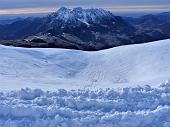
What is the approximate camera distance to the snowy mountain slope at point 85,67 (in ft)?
48.0

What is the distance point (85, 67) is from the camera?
59.9 ft

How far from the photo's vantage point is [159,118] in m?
10.5

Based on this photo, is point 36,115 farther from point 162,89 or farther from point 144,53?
point 144,53

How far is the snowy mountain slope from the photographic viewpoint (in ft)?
48.0

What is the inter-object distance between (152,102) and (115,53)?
8.47m

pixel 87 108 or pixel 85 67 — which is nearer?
pixel 87 108

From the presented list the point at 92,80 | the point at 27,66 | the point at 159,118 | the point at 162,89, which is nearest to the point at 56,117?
the point at 159,118

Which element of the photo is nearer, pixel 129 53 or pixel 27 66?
pixel 27 66

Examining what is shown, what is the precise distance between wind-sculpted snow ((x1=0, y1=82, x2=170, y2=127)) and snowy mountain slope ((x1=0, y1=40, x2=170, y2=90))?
5.50 ft

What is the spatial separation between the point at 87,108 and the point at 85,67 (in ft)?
24.0

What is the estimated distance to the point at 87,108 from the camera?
11031 millimetres

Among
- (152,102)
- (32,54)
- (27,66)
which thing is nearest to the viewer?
(152,102)

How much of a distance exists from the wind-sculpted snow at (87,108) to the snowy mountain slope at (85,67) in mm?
1675

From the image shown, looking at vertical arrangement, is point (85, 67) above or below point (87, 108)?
below
